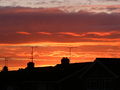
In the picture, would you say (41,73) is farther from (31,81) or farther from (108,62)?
(108,62)

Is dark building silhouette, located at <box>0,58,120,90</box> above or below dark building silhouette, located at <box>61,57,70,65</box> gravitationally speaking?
below

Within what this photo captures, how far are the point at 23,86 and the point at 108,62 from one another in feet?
40.2

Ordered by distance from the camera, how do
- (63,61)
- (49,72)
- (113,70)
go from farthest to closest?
(63,61), (49,72), (113,70)

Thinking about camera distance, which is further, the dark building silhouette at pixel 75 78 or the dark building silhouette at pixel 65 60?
the dark building silhouette at pixel 65 60

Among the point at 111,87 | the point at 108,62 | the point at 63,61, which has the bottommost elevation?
the point at 111,87

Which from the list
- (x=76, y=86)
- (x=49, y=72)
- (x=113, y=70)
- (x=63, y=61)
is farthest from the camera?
(x=63, y=61)

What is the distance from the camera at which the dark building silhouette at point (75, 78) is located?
4147 centimetres

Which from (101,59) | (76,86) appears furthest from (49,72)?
(101,59)

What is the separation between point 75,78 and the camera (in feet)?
148

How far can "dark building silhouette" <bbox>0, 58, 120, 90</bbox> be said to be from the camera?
41.5 m

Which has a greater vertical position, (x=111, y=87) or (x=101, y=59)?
(x=101, y=59)

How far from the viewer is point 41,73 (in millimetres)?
48406

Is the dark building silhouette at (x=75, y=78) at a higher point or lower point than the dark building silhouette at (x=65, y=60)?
lower

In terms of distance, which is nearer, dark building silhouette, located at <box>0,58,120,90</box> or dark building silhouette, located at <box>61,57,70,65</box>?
dark building silhouette, located at <box>0,58,120,90</box>
